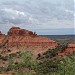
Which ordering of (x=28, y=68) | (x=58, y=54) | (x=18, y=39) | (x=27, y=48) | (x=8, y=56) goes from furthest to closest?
(x=18, y=39), (x=27, y=48), (x=8, y=56), (x=58, y=54), (x=28, y=68)

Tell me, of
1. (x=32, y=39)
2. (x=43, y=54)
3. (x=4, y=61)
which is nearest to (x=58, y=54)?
(x=43, y=54)

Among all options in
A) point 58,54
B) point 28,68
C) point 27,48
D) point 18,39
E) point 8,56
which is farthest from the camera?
point 18,39

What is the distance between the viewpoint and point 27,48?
69.2 m

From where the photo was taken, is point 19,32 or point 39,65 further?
point 19,32

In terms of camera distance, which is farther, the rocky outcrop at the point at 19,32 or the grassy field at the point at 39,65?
the rocky outcrop at the point at 19,32

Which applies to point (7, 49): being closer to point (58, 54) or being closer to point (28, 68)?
point (58, 54)

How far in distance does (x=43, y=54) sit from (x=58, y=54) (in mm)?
5042

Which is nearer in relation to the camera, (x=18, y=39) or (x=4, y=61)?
(x=4, y=61)

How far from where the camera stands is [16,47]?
70.6 m

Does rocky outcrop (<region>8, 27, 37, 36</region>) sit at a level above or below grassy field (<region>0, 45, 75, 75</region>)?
above

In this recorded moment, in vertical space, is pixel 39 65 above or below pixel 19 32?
below

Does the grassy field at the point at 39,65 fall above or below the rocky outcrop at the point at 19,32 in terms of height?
below

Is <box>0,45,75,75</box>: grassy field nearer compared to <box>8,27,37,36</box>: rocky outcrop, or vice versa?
<box>0,45,75,75</box>: grassy field

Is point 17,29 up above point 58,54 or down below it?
above
